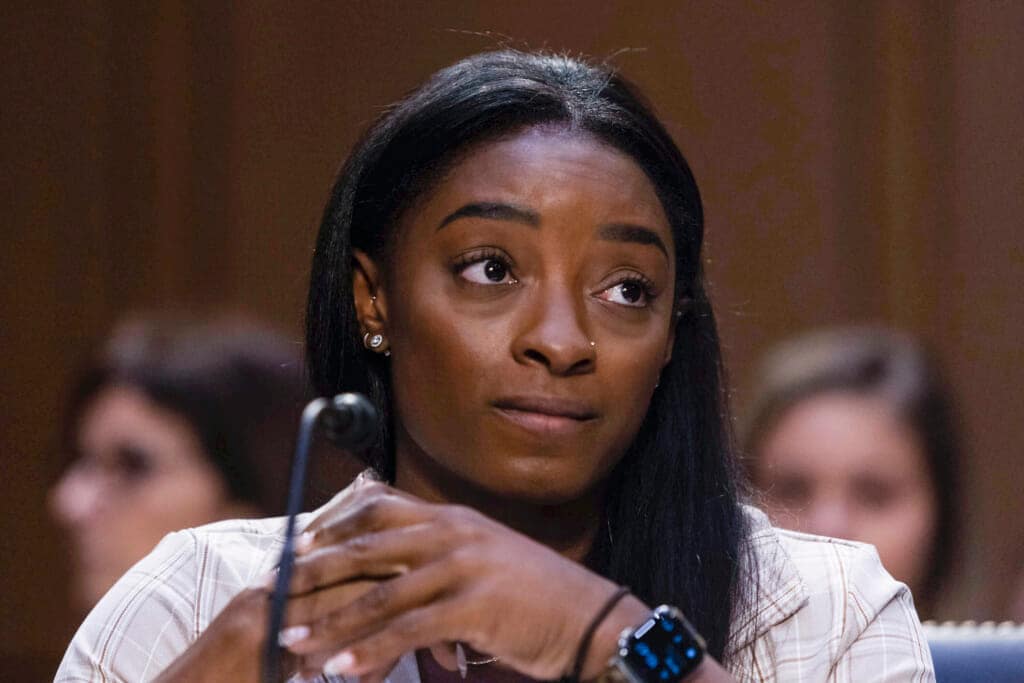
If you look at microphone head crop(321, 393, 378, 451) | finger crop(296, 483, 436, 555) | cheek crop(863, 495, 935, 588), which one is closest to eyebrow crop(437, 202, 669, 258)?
finger crop(296, 483, 436, 555)

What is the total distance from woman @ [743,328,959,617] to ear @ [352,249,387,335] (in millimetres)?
1055

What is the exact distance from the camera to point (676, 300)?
201 centimetres

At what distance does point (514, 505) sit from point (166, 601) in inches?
17.1

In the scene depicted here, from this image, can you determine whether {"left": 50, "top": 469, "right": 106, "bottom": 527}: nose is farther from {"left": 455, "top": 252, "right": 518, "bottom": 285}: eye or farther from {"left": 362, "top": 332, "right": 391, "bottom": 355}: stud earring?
{"left": 455, "top": 252, "right": 518, "bottom": 285}: eye

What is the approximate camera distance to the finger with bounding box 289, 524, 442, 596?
4.66 feet

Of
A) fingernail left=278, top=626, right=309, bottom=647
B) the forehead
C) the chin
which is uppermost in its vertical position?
the forehead

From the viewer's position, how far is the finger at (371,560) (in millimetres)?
1420

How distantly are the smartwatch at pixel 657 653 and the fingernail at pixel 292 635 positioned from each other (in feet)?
0.88

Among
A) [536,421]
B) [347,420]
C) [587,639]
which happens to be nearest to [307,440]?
[347,420]

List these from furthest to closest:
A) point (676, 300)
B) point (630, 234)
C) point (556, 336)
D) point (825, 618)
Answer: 1. point (676, 300)
2. point (825, 618)
3. point (630, 234)
4. point (556, 336)

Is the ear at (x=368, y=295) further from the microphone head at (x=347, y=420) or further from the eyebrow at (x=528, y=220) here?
the microphone head at (x=347, y=420)

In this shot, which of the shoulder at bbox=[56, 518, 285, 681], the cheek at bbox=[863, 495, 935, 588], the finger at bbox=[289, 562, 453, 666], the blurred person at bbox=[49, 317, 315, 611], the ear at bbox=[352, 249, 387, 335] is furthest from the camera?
the blurred person at bbox=[49, 317, 315, 611]

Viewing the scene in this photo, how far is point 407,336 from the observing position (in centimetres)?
184

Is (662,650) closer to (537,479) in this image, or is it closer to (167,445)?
(537,479)
